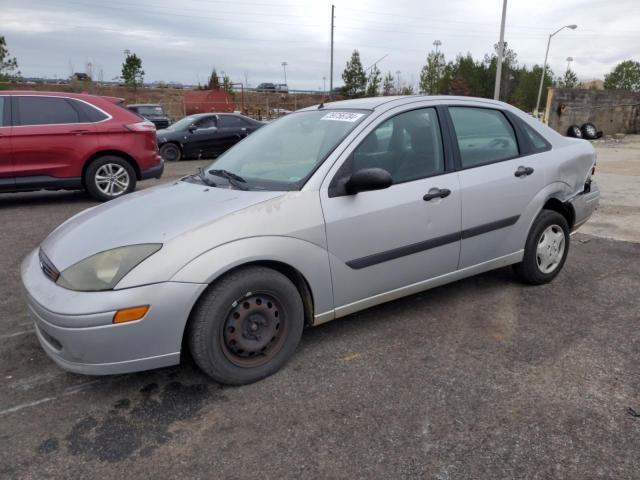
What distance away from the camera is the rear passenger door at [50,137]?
725cm

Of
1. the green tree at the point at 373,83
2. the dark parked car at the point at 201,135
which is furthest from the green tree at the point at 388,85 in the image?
the dark parked car at the point at 201,135

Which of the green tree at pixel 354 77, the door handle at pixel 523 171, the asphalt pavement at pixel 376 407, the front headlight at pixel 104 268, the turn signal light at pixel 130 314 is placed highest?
the green tree at pixel 354 77

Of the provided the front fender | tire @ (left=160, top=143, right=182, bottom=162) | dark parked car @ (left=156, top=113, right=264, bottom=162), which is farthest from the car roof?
tire @ (left=160, top=143, right=182, bottom=162)

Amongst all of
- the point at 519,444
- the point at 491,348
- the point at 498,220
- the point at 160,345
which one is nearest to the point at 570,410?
the point at 519,444

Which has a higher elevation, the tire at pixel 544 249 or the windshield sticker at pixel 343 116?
the windshield sticker at pixel 343 116

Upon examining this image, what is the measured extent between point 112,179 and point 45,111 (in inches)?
51.2

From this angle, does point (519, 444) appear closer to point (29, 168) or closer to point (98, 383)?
point (98, 383)

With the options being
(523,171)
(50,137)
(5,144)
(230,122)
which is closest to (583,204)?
(523,171)

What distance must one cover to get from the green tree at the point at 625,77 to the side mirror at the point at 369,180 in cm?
7567

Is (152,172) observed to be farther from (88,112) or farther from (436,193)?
(436,193)

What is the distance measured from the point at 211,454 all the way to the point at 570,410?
1.79 metres

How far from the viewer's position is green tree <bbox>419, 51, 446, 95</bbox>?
45219 millimetres

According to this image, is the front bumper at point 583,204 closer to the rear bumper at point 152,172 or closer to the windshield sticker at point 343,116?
the windshield sticker at point 343,116

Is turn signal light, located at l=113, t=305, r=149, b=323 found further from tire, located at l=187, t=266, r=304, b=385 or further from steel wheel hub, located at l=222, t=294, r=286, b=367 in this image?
steel wheel hub, located at l=222, t=294, r=286, b=367
